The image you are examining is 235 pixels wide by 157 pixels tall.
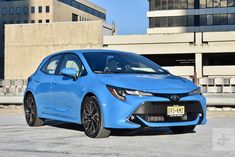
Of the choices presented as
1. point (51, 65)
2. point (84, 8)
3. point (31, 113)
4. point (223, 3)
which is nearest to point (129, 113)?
point (51, 65)

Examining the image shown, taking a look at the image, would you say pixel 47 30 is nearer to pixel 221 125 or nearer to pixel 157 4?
pixel 157 4

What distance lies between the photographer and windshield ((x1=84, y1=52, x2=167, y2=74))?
25.4 ft

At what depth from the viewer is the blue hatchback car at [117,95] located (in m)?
6.91

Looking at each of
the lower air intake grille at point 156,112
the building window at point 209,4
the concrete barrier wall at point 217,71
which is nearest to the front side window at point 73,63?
the lower air intake grille at point 156,112

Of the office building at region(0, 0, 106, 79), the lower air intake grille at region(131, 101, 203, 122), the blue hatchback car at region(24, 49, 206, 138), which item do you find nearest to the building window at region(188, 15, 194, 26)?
the office building at region(0, 0, 106, 79)

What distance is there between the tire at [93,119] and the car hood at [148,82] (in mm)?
Result: 382

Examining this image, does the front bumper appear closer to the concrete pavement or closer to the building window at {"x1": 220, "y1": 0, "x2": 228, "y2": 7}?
the concrete pavement

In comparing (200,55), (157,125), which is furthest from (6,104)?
(200,55)

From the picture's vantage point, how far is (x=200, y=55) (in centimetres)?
6303

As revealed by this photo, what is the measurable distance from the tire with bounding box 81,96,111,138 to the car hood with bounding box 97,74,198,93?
15.0 inches

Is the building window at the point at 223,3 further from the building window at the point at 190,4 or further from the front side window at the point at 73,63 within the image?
the front side window at the point at 73,63

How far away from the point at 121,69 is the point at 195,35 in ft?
187

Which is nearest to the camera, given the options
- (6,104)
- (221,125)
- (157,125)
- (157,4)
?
(157,125)

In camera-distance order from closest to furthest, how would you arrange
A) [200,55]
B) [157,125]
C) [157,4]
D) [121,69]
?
[157,125] < [121,69] < [200,55] < [157,4]
